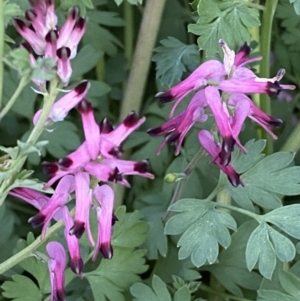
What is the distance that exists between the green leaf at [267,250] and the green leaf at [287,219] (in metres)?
0.01

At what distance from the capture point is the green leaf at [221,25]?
891 millimetres

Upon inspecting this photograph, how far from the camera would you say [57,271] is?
711mm

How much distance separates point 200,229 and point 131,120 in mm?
299

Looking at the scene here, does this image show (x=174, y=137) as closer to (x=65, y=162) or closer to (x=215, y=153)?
(x=215, y=153)

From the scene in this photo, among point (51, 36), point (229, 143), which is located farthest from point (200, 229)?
point (51, 36)

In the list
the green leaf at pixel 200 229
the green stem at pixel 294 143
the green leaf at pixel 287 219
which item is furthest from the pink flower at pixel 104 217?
the green stem at pixel 294 143

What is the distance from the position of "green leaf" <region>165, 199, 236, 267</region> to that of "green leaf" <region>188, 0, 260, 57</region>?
260 mm

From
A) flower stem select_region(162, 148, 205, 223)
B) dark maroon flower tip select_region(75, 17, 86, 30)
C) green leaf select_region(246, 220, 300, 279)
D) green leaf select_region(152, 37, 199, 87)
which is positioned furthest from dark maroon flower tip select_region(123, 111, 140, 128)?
green leaf select_region(152, 37, 199, 87)

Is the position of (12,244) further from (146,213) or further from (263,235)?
(263,235)

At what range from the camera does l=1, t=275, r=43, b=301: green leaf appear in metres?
0.90

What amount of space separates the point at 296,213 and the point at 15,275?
49cm

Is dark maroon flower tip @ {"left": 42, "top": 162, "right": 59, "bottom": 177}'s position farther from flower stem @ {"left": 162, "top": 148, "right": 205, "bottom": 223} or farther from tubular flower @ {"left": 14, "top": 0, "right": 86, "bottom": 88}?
flower stem @ {"left": 162, "top": 148, "right": 205, "bottom": 223}

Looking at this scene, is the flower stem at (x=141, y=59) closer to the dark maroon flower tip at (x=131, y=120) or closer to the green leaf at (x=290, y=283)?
the green leaf at (x=290, y=283)

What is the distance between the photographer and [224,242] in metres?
0.84
